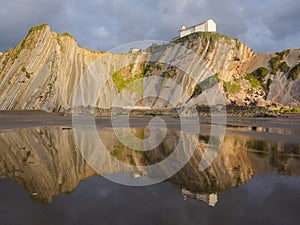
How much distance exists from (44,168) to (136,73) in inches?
2619

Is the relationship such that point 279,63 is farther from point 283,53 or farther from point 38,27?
point 38,27

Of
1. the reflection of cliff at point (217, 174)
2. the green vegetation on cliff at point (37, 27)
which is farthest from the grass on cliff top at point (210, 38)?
the reflection of cliff at point (217, 174)

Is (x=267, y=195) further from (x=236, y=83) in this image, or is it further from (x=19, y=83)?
(x=236, y=83)

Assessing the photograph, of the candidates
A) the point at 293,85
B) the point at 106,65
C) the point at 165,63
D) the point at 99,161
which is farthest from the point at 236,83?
the point at 99,161

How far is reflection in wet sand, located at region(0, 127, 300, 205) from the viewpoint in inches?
233

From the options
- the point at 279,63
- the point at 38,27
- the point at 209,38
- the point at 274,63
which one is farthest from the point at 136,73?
the point at 279,63

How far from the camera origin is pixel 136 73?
239 ft

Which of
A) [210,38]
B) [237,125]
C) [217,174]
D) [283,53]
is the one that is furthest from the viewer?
[210,38]

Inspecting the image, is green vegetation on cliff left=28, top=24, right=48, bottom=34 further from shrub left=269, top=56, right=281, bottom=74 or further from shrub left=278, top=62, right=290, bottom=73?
shrub left=278, top=62, right=290, bottom=73

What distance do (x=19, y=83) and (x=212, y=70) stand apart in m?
41.1

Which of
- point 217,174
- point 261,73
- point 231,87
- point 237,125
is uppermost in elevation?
point 261,73

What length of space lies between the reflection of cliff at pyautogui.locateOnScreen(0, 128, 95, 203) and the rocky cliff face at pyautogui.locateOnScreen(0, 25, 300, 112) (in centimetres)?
3358

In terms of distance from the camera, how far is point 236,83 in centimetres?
5866

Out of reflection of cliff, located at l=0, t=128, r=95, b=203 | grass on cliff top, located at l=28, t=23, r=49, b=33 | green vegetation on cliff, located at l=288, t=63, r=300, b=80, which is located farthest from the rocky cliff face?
reflection of cliff, located at l=0, t=128, r=95, b=203
